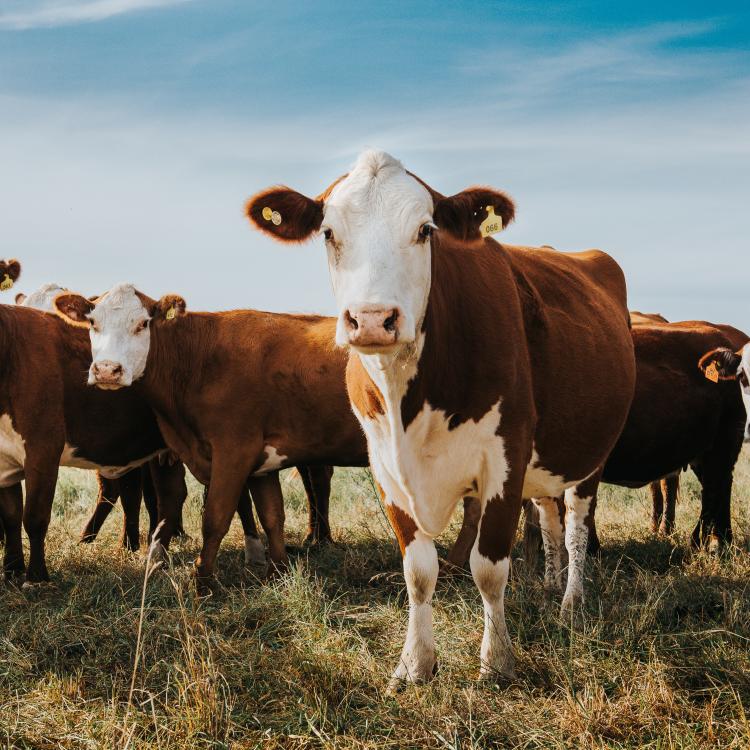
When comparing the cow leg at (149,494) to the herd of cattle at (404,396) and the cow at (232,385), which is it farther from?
the cow at (232,385)

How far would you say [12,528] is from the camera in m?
8.12

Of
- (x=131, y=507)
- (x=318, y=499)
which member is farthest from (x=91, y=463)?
(x=318, y=499)

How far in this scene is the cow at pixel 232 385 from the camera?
7.57m

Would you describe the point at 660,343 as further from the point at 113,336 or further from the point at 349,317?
the point at 349,317

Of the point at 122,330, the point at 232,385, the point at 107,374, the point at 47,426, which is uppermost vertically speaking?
the point at 122,330

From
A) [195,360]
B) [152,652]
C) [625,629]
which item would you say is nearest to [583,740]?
[625,629]

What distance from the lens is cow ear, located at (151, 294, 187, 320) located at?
7.96 meters

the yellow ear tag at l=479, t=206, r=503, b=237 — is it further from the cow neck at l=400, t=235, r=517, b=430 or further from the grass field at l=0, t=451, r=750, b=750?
the grass field at l=0, t=451, r=750, b=750

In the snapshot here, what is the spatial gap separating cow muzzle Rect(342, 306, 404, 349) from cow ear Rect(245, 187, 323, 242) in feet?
2.66

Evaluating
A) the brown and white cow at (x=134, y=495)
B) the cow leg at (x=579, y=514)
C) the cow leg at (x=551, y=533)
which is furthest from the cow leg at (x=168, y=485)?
the cow leg at (x=579, y=514)

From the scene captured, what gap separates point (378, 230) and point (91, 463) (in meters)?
5.57

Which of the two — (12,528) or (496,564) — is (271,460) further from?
(496,564)

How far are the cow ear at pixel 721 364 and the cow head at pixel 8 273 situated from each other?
6.14m

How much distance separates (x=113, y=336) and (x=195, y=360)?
682 millimetres
